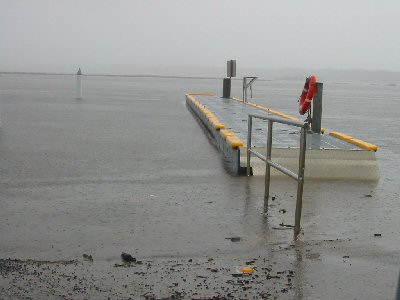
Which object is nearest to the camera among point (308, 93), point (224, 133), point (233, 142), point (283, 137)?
point (233, 142)

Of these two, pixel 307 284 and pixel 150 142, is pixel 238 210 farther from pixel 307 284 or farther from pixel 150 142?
pixel 150 142

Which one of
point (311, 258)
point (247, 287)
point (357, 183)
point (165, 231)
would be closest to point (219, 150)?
point (357, 183)

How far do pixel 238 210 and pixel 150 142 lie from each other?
697 centimetres

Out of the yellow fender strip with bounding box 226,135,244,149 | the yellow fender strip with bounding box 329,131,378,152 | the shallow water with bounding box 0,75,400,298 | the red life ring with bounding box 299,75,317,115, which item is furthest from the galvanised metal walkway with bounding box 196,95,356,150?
the shallow water with bounding box 0,75,400,298

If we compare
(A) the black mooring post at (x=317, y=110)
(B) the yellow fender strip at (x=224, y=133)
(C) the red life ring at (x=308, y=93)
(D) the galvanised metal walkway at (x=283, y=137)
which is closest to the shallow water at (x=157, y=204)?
(B) the yellow fender strip at (x=224, y=133)

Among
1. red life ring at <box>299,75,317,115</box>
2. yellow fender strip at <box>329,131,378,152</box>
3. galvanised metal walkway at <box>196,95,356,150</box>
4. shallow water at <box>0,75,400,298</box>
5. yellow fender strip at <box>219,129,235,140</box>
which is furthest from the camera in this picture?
red life ring at <box>299,75,317,115</box>

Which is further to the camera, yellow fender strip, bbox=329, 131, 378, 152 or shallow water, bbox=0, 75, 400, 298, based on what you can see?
yellow fender strip, bbox=329, 131, 378, 152

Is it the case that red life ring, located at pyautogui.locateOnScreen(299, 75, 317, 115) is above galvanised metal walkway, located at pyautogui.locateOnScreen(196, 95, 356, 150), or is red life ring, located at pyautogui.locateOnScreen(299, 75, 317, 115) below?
above

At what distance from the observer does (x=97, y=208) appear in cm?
744

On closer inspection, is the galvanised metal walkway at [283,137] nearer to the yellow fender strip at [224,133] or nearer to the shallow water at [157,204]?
the yellow fender strip at [224,133]

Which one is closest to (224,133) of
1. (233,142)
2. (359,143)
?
(233,142)

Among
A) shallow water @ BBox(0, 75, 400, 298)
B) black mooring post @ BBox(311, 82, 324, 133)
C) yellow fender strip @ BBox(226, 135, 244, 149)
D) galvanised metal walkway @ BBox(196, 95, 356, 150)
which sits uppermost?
black mooring post @ BBox(311, 82, 324, 133)

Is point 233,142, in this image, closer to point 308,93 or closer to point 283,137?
point 283,137

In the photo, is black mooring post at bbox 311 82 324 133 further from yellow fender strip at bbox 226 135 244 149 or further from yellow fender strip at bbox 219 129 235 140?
yellow fender strip at bbox 226 135 244 149
